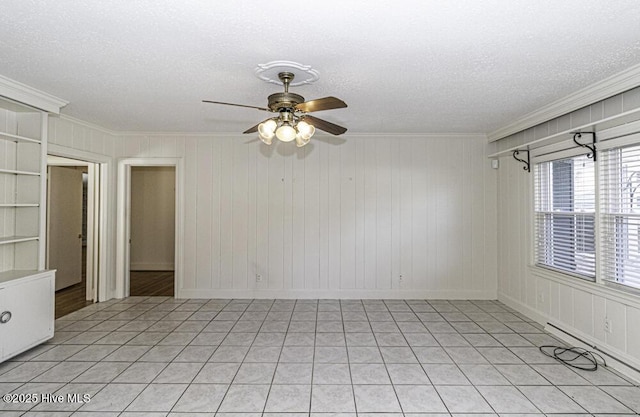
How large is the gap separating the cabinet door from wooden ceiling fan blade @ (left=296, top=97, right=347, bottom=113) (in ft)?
9.68

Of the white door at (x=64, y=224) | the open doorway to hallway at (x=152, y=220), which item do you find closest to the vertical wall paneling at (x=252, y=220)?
the white door at (x=64, y=224)

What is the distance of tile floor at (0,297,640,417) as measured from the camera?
223cm

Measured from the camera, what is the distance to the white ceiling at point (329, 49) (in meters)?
1.81

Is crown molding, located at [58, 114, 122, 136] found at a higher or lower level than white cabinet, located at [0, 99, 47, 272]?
higher

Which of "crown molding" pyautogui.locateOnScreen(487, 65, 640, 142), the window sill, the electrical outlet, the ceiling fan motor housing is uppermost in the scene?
"crown molding" pyautogui.locateOnScreen(487, 65, 640, 142)

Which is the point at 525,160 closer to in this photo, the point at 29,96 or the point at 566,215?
the point at 566,215

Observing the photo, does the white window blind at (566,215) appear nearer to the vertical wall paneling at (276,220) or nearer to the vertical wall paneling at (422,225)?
the vertical wall paneling at (422,225)

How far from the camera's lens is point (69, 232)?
5.51 m

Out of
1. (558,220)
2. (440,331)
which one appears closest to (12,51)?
(440,331)

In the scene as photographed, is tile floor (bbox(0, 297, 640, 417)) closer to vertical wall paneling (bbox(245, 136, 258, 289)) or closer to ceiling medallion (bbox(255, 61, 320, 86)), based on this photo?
vertical wall paneling (bbox(245, 136, 258, 289))

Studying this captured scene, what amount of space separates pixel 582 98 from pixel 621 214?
1.11 m

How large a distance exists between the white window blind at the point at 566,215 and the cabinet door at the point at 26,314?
17.5 feet

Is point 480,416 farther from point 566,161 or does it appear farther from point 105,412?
point 566,161

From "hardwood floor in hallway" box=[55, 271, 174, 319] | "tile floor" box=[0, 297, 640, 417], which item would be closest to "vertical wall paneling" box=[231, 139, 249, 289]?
"tile floor" box=[0, 297, 640, 417]
